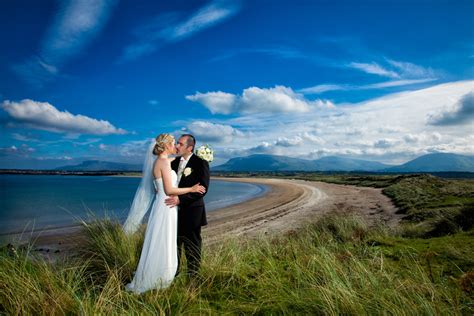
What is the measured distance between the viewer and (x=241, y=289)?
Result: 4375 mm

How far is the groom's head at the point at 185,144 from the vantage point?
5.10m

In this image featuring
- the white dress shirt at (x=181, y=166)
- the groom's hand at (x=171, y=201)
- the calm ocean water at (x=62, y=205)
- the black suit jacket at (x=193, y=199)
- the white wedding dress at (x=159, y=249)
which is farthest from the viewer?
the calm ocean water at (x=62, y=205)

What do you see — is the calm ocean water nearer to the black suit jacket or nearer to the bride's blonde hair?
the black suit jacket

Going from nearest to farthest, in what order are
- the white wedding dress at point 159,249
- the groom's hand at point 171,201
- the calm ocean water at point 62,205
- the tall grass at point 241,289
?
the tall grass at point 241,289, the white wedding dress at point 159,249, the groom's hand at point 171,201, the calm ocean water at point 62,205

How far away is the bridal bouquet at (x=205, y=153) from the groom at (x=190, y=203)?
66mm

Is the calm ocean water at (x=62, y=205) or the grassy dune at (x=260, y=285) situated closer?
the grassy dune at (x=260, y=285)

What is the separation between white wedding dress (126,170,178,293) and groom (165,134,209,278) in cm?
24

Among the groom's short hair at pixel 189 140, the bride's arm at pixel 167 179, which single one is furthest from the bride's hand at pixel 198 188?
the groom's short hair at pixel 189 140

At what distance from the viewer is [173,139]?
16.2 feet

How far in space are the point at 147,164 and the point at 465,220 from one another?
372 inches

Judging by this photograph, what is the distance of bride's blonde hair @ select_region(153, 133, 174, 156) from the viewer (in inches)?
190

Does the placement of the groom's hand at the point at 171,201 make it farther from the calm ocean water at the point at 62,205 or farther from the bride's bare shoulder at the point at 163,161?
the calm ocean water at the point at 62,205

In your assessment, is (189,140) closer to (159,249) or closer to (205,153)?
(205,153)

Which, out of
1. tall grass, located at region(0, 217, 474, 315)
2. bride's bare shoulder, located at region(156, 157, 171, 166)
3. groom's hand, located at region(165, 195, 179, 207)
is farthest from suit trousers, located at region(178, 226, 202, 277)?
bride's bare shoulder, located at region(156, 157, 171, 166)
